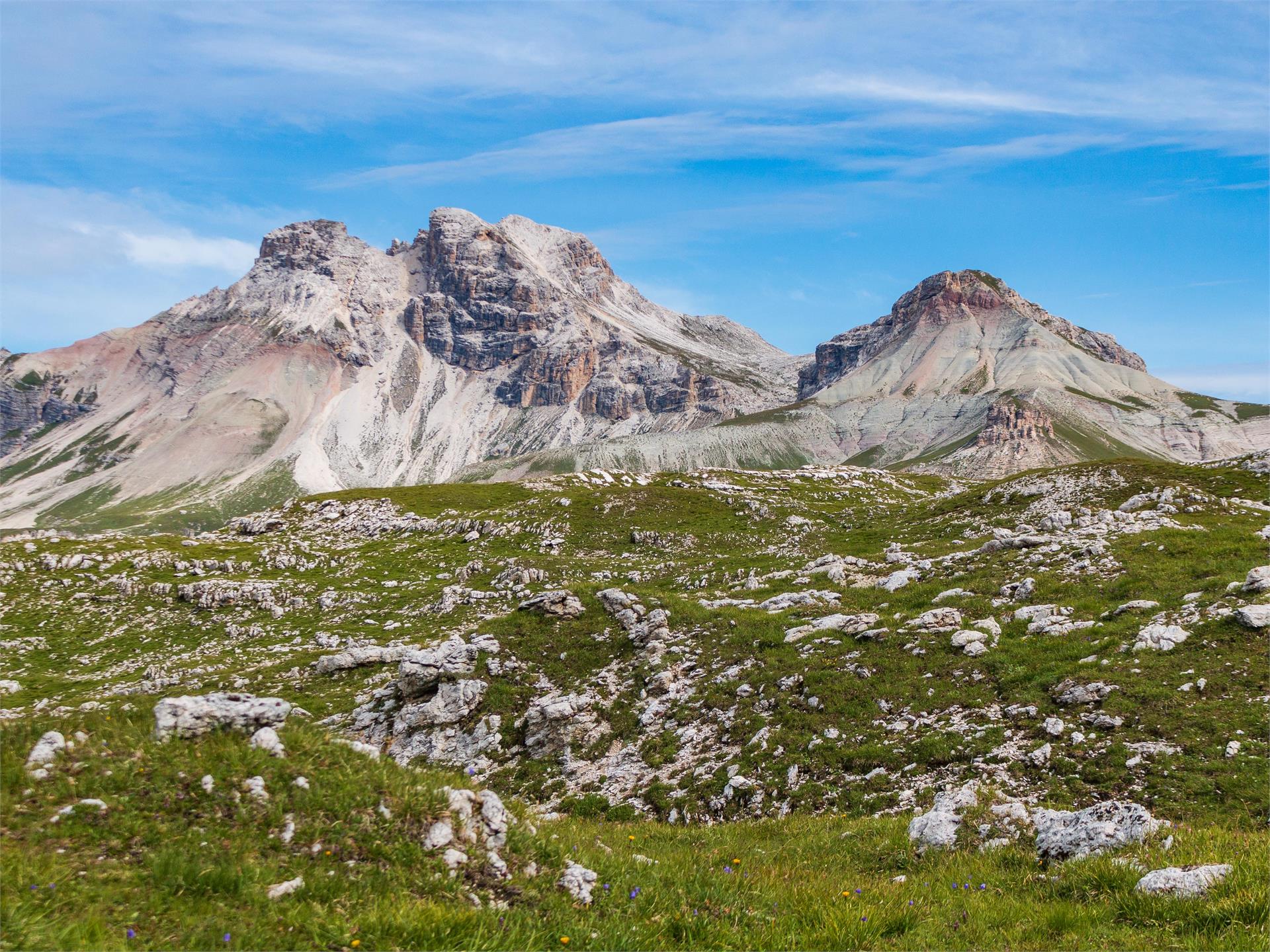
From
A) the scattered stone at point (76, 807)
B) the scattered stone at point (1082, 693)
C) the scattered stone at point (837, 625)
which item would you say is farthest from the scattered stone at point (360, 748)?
the scattered stone at point (837, 625)

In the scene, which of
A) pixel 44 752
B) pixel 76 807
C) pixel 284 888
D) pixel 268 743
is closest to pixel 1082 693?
pixel 284 888

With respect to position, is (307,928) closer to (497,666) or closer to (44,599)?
(497,666)

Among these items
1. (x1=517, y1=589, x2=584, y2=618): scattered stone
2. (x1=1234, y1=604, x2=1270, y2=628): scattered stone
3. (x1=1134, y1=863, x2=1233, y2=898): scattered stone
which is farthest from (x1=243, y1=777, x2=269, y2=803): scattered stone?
(x1=1234, y1=604, x2=1270, y2=628): scattered stone

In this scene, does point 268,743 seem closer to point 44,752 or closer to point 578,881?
point 44,752

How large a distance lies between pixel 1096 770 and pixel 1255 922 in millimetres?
8256

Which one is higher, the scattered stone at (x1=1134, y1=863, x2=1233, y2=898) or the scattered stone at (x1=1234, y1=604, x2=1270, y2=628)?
the scattered stone at (x1=1234, y1=604, x2=1270, y2=628)

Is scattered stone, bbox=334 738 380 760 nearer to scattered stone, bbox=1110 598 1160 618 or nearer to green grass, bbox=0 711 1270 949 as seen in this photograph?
green grass, bbox=0 711 1270 949

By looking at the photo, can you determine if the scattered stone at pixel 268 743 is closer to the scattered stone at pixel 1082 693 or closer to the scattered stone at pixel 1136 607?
the scattered stone at pixel 1082 693

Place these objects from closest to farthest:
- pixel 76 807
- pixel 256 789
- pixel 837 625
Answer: pixel 76 807, pixel 256 789, pixel 837 625

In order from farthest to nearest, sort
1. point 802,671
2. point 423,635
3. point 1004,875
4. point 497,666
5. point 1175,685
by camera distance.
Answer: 1. point 423,635
2. point 497,666
3. point 802,671
4. point 1175,685
5. point 1004,875

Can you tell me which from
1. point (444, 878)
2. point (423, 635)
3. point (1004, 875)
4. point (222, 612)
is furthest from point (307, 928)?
point (222, 612)

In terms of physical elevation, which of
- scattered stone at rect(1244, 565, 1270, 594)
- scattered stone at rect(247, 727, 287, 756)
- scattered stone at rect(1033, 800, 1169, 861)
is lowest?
scattered stone at rect(1033, 800, 1169, 861)

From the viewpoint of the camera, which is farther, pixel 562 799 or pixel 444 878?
pixel 562 799

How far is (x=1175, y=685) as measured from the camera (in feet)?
54.3
